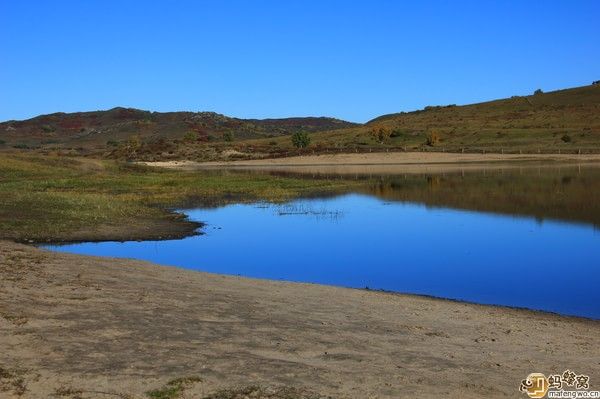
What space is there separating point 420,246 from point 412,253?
152cm

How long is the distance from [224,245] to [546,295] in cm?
1182

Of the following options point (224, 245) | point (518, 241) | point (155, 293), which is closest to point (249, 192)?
point (224, 245)

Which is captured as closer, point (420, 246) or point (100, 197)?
point (420, 246)

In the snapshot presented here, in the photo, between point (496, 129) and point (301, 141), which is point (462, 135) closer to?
point (496, 129)

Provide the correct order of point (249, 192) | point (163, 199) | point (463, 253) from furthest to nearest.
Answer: point (249, 192)
point (163, 199)
point (463, 253)

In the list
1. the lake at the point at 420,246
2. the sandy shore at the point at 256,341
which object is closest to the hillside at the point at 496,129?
the lake at the point at 420,246

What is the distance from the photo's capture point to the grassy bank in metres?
24.8

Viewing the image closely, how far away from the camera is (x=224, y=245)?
23641 mm

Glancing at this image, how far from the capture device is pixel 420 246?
22797mm

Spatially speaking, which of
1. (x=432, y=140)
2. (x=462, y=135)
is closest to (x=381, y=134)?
(x=432, y=140)

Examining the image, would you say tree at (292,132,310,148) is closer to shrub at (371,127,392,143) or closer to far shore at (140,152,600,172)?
shrub at (371,127,392,143)

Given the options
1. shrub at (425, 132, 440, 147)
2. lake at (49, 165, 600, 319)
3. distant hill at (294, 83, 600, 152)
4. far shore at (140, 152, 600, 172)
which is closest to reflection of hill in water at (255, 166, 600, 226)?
lake at (49, 165, 600, 319)

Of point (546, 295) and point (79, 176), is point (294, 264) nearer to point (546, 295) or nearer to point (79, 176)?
point (546, 295)

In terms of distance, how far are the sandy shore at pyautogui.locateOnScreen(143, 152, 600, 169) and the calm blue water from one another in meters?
51.6
